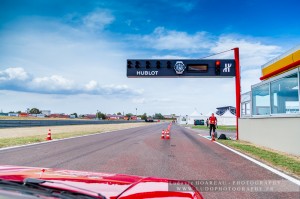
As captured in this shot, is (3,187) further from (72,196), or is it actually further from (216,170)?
(216,170)

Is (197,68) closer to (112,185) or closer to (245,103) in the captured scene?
(245,103)

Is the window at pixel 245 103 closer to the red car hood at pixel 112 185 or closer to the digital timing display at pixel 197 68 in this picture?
the digital timing display at pixel 197 68

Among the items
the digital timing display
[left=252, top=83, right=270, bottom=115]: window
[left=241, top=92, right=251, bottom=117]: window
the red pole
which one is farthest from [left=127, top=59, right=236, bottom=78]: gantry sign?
[left=252, top=83, right=270, bottom=115]: window

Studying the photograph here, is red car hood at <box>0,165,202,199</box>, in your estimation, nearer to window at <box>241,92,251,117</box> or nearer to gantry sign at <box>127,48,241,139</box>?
window at <box>241,92,251,117</box>

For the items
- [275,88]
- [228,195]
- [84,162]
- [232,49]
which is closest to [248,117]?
[275,88]

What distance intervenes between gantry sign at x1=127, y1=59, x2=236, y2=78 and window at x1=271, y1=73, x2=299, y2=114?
786cm

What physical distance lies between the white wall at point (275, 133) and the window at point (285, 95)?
508mm

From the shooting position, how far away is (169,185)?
270 cm

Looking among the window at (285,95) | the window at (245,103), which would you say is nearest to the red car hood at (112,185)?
the window at (285,95)

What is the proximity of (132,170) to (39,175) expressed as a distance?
4605 mm

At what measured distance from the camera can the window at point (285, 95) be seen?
11.9m

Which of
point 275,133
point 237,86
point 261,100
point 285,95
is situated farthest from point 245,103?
point 275,133

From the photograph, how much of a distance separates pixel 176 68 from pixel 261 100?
27.8 feet

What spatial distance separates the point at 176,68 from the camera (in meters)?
22.7
